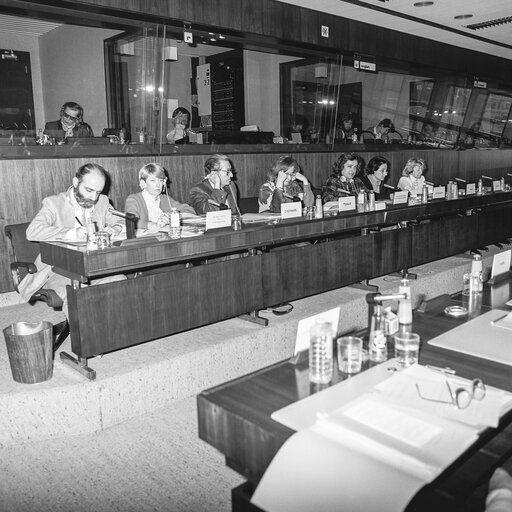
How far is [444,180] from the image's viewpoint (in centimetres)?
771

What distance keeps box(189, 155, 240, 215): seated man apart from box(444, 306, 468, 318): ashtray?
2268mm

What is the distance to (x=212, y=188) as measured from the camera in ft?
13.6

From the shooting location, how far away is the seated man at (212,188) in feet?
13.3

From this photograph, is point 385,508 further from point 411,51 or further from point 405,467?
point 411,51

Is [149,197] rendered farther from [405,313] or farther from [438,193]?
[438,193]

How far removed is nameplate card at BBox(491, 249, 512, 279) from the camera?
2510mm

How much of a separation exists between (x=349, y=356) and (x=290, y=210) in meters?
2.23

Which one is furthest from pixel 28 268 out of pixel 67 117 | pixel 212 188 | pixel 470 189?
pixel 470 189

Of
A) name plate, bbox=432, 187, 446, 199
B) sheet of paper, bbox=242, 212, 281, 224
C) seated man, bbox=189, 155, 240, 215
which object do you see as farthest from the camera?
name plate, bbox=432, 187, 446, 199

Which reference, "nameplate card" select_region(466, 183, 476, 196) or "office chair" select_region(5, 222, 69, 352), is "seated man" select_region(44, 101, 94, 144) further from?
"nameplate card" select_region(466, 183, 476, 196)

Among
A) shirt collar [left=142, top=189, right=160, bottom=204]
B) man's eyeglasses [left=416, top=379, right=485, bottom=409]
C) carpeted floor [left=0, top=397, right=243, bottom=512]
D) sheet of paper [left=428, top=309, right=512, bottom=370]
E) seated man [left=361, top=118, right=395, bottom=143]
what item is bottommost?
carpeted floor [left=0, top=397, right=243, bottom=512]

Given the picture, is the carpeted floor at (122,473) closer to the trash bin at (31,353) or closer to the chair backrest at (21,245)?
the trash bin at (31,353)

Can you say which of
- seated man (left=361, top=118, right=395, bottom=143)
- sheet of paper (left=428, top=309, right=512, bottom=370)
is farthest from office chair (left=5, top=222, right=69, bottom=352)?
seated man (left=361, top=118, right=395, bottom=143)

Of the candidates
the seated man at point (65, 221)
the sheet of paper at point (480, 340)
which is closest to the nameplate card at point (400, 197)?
the seated man at point (65, 221)
